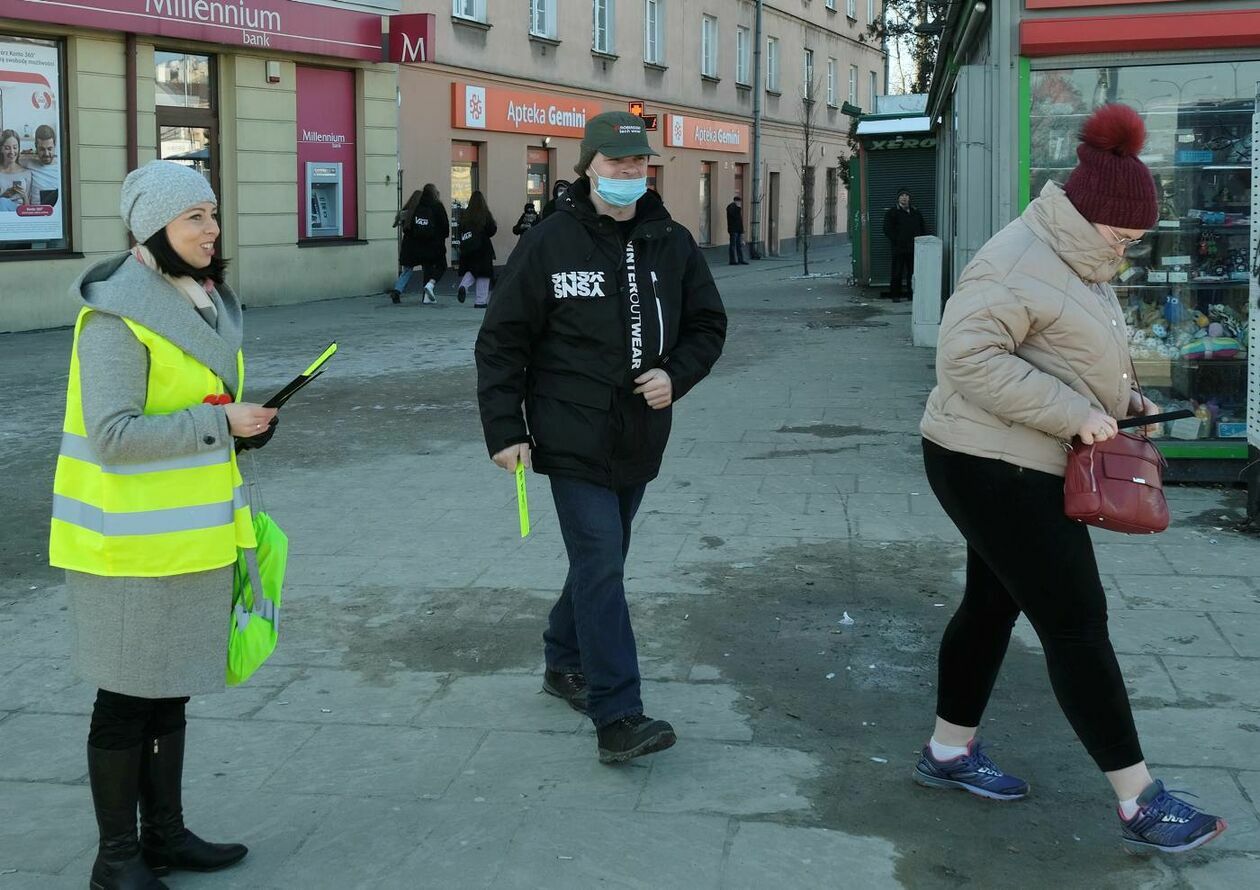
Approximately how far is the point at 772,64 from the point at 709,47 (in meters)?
5.05

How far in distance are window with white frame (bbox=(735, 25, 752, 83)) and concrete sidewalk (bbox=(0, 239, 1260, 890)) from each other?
3098 centimetres

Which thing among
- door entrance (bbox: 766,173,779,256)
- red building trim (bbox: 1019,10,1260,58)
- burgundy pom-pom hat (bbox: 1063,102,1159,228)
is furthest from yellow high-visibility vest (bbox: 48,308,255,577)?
door entrance (bbox: 766,173,779,256)

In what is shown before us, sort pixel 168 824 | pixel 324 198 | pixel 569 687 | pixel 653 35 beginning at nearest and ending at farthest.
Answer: pixel 168 824 → pixel 569 687 → pixel 324 198 → pixel 653 35

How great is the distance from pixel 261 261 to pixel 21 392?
8692mm

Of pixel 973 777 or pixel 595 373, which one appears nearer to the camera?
pixel 973 777

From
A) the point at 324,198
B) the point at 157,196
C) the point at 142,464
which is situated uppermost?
the point at 324,198

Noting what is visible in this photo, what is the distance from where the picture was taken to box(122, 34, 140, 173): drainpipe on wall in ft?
60.0

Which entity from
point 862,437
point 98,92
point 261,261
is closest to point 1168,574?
point 862,437

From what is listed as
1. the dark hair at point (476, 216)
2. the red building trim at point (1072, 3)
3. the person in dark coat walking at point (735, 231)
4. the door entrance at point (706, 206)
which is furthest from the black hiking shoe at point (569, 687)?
the door entrance at point (706, 206)

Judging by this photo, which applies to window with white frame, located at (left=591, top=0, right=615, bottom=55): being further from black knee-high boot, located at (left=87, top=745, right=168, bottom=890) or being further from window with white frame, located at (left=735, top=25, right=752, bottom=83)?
black knee-high boot, located at (left=87, top=745, right=168, bottom=890)

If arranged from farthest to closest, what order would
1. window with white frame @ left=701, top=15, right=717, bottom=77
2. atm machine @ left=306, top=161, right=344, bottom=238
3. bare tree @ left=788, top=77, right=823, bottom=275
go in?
1. bare tree @ left=788, top=77, right=823, bottom=275
2. window with white frame @ left=701, top=15, right=717, bottom=77
3. atm machine @ left=306, top=161, right=344, bottom=238

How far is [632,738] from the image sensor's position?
430 centimetres

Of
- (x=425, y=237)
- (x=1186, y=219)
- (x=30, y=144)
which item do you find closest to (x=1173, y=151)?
(x=1186, y=219)

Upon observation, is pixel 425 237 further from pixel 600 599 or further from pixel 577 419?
pixel 600 599
